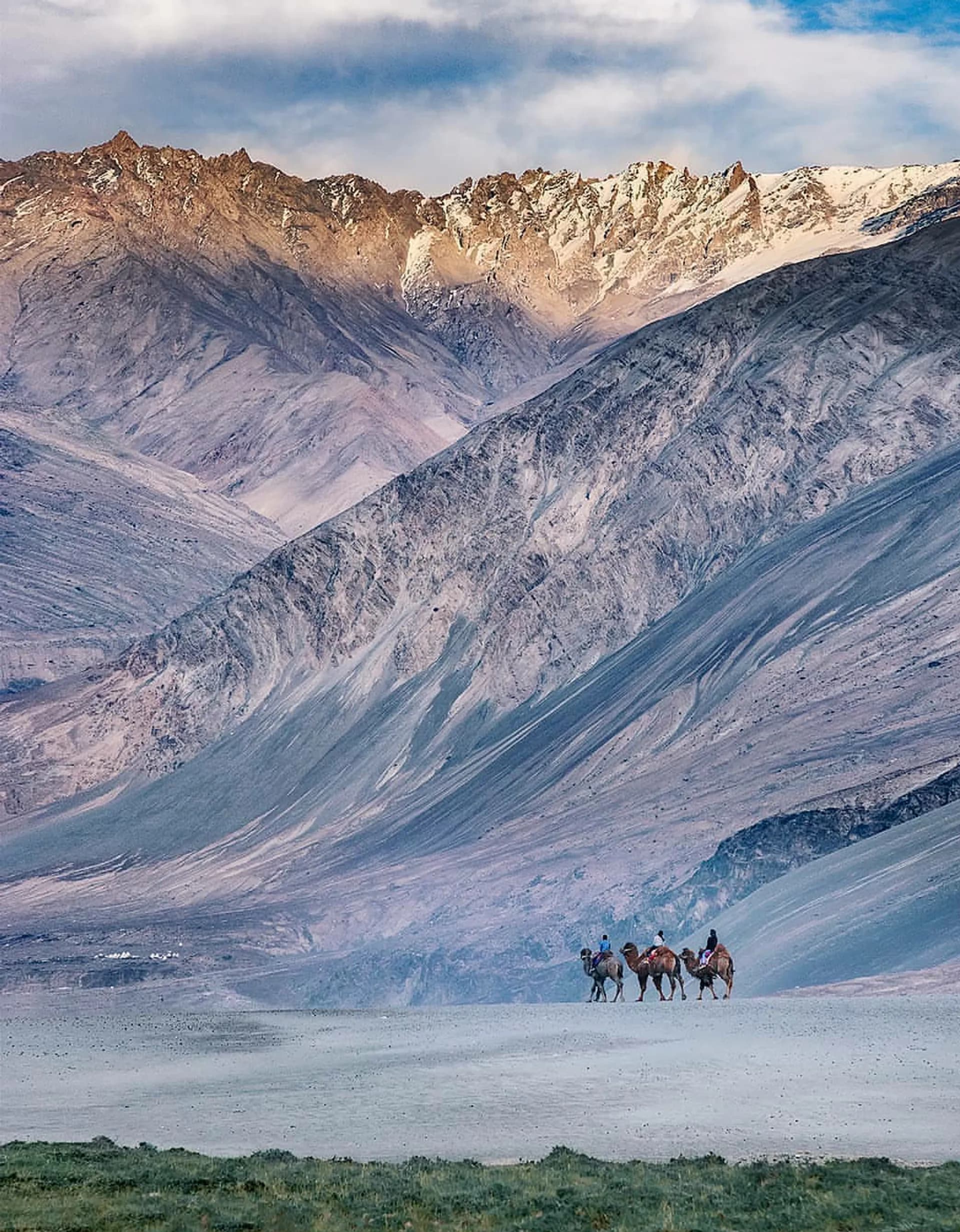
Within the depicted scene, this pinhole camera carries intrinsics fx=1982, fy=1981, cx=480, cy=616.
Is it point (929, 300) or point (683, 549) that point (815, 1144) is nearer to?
point (683, 549)

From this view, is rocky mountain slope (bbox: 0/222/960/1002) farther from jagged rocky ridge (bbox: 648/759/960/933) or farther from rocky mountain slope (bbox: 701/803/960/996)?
rocky mountain slope (bbox: 701/803/960/996)

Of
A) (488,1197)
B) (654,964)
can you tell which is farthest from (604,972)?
(488,1197)

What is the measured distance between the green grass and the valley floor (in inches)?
64.6

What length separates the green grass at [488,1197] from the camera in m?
18.0

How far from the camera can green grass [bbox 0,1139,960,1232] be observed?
1805 cm

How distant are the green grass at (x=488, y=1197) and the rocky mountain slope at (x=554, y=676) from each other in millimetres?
43472

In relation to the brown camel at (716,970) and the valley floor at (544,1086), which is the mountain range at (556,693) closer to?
the brown camel at (716,970)

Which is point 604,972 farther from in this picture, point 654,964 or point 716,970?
point 716,970

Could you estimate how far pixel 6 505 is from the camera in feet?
630

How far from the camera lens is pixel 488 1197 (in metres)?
19.1

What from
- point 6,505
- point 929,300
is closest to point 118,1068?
point 929,300

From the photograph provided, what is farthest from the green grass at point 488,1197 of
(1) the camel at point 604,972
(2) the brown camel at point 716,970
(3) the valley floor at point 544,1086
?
(1) the camel at point 604,972

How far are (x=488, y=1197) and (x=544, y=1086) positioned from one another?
25.0ft

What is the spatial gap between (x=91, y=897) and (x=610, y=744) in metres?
28.6
